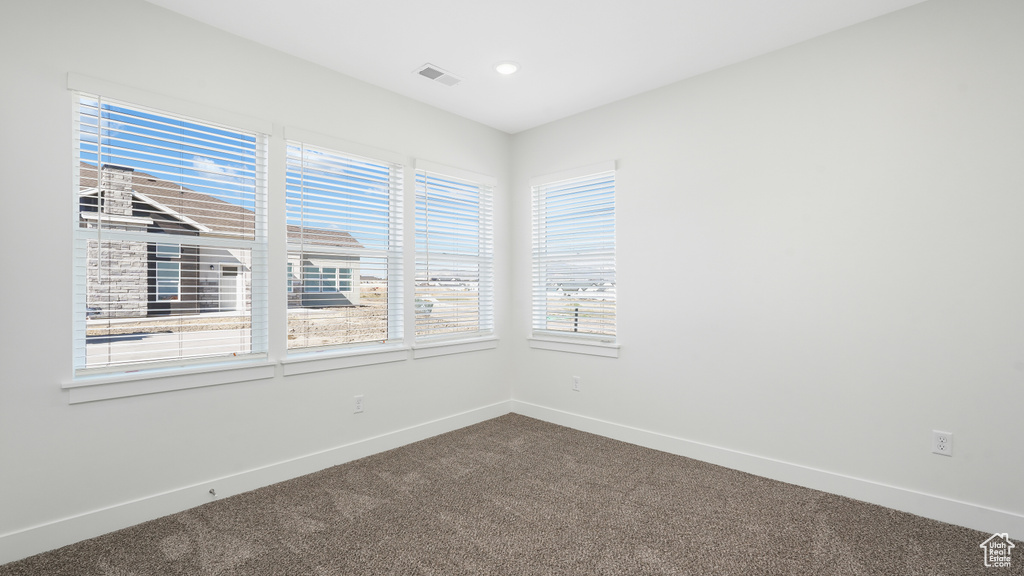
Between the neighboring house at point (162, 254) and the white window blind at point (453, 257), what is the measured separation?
106 centimetres

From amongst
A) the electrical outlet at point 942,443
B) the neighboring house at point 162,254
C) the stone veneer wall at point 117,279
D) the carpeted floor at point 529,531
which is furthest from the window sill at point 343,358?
the electrical outlet at point 942,443

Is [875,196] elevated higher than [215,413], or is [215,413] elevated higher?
[875,196]

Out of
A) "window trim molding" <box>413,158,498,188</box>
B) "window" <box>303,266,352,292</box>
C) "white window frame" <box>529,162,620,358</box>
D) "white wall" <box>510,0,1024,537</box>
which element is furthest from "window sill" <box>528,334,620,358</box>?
"window" <box>303,266,352,292</box>

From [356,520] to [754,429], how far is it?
8.27 feet

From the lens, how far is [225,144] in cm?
277

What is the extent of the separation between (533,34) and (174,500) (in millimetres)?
3293

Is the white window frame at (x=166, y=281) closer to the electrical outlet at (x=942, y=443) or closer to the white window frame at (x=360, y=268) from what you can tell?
the white window frame at (x=360, y=268)

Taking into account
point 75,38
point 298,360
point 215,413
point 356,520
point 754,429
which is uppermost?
point 75,38

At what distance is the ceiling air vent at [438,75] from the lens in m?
3.19

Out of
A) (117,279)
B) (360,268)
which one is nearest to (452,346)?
(360,268)

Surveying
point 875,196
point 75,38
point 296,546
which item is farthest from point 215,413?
point 875,196

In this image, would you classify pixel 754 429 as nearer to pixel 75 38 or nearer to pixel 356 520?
pixel 356 520

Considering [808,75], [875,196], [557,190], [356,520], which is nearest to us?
[356,520]

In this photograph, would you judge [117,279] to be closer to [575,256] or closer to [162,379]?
[162,379]
